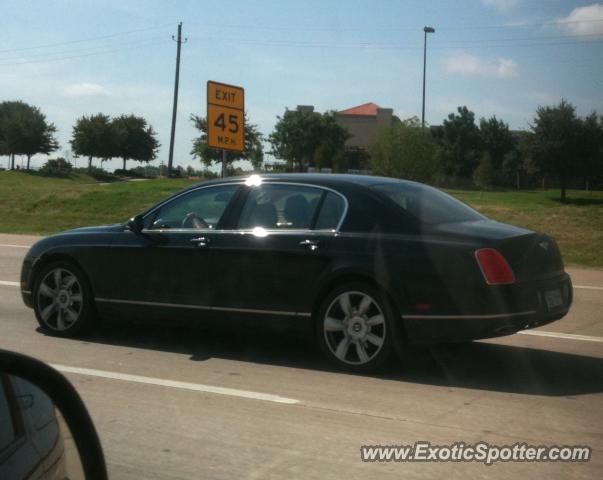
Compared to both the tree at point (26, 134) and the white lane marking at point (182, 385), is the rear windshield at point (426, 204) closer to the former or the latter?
the white lane marking at point (182, 385)

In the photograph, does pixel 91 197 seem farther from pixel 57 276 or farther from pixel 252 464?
pixel 252 464

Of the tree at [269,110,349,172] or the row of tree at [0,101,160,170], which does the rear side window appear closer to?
the tree at [269,110,349,172]

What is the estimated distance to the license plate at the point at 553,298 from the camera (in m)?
6.80

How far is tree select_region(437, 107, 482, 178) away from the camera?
101250 mm

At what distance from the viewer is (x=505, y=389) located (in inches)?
257

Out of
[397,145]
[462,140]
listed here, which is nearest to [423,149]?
[397,145]

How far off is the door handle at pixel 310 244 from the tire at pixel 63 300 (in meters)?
2.28

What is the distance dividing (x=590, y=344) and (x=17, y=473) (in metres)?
7.26

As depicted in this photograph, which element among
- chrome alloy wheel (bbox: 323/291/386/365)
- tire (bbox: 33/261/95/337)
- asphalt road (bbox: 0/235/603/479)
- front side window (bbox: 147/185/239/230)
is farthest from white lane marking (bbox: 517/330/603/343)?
tire (bbox: 33/261/95/337)

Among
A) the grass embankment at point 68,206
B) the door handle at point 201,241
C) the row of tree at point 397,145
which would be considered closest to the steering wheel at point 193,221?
the door handle at point 201,241

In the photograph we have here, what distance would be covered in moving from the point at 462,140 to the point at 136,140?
128 ft

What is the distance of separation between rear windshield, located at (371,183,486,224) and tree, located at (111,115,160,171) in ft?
269

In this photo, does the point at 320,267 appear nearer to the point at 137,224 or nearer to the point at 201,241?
the point at 201,241

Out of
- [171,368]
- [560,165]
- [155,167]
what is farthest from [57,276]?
[155,167]
